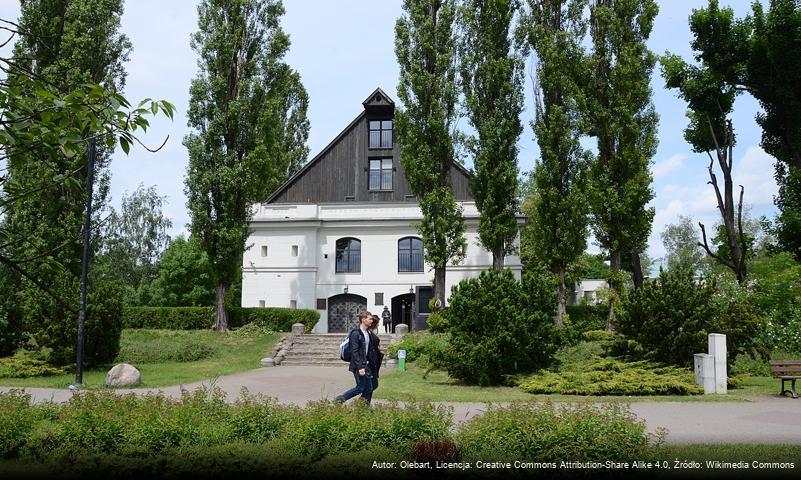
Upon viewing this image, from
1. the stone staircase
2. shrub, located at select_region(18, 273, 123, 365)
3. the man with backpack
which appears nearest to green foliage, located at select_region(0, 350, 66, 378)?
shrub, located at select_region(18, 273, 123, 365)

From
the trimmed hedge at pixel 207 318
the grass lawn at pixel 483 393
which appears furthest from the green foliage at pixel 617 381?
the trimmed hedge at pixel 207 318

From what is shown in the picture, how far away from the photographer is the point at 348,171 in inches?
1469

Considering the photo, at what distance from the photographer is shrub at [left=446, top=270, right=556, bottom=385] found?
16.9 m

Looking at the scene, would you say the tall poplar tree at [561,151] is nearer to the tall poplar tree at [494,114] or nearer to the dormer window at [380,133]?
the tall poplar tree at [494,114]

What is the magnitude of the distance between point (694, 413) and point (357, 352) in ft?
21.4

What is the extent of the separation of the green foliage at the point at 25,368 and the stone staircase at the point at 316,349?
8.24 meters

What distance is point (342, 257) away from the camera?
35750 millimetres

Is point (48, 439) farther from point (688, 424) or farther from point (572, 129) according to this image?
point (572, 129)

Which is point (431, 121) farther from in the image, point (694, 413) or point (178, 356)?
point (694, 413)

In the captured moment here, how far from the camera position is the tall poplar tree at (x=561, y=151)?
27.5m

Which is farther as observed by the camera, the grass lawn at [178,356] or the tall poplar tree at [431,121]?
the tall poplar tree at [431,121]

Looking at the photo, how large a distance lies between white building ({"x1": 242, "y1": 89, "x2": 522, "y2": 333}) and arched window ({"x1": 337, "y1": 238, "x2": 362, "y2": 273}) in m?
0.06

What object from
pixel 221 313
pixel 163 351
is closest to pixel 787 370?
pixel 163 351

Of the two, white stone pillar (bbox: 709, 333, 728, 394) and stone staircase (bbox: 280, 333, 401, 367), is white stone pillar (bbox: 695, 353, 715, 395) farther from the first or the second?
stone staircase (bbox: 280, 333, 401, 367)
